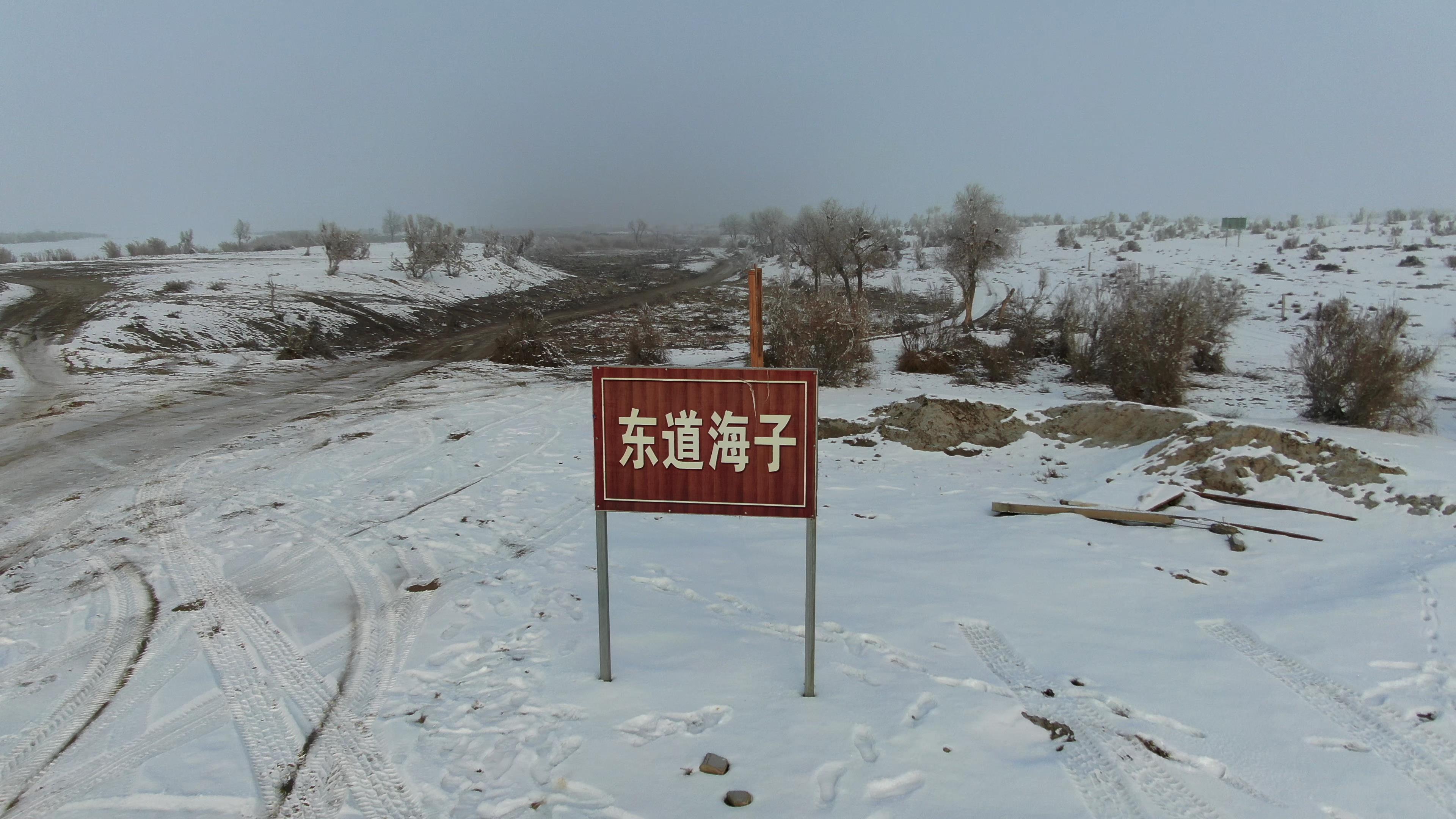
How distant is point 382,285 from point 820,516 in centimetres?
3208

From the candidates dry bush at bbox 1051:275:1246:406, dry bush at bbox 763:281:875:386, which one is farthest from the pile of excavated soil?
dry bush at bbox 1051:275:1246:406

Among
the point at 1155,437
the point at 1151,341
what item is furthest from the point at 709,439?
the point at 1151,341

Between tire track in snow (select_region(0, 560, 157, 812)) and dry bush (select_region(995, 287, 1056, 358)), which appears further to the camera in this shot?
dry bush (select_region(995, 287, 1056, 358))

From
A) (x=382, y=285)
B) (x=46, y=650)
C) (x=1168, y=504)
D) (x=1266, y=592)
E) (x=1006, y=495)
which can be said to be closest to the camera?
(x=46, y=650)

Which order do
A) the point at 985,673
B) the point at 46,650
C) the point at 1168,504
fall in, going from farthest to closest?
the point at 1168,504 < the point at 46,650 < the point at 985,673

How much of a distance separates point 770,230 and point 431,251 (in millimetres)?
30589

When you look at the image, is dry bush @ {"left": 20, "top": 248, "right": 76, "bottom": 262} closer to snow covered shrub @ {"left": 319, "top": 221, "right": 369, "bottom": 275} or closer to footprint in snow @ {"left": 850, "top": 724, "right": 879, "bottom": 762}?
snow covered shrub @ {"left": 319, "top": 221, "right": 369, "bottom": 275}

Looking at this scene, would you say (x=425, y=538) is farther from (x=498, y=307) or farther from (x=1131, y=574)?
(x=498, y=307)

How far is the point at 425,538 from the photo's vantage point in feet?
24.4

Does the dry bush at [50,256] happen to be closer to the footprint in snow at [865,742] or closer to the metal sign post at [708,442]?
the metal sign post at [708,442]

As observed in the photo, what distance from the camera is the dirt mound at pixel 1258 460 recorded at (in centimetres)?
841

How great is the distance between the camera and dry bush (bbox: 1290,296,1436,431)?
12062 millimetres

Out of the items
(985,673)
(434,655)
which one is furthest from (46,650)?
(985,673)

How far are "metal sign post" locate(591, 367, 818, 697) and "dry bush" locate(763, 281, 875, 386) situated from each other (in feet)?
39.3
